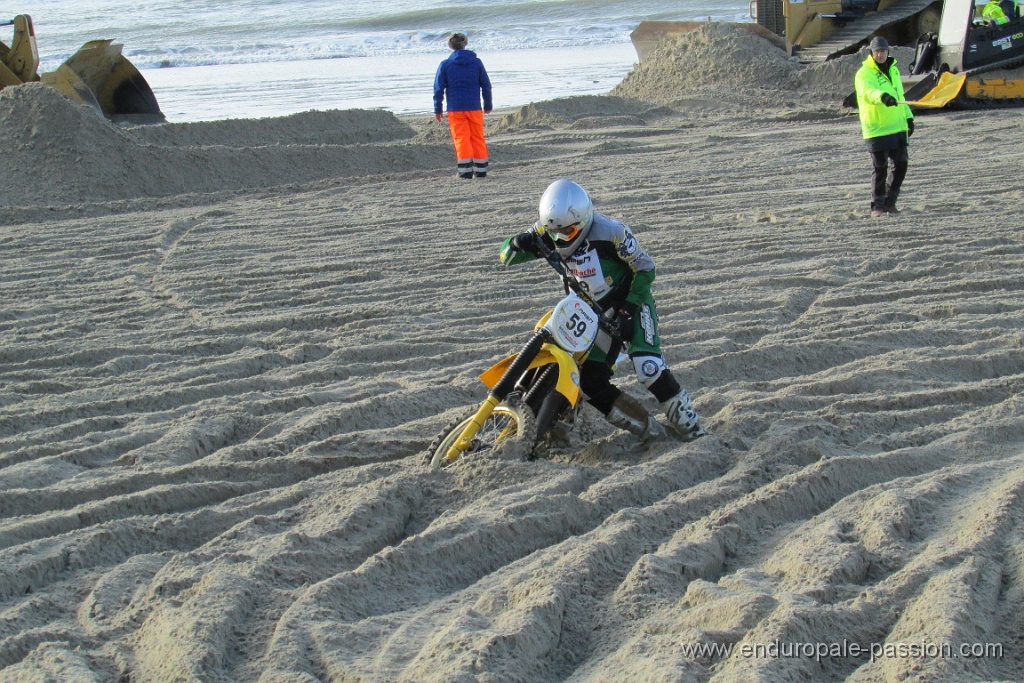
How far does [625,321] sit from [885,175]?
18.8 feet

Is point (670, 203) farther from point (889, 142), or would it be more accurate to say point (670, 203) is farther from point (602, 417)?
point (602, 417)

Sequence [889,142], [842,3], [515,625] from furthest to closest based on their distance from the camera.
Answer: [842,3], [889,142], [515,625]

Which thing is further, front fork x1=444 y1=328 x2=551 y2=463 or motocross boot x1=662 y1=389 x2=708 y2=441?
motocross boot x1=662 y1=389 x2=708 y2=441

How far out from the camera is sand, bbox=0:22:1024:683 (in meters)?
3.57

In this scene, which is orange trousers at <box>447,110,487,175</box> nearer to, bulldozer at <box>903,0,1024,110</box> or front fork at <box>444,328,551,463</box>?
bulldozer at <box>903,0,1024,110</box>

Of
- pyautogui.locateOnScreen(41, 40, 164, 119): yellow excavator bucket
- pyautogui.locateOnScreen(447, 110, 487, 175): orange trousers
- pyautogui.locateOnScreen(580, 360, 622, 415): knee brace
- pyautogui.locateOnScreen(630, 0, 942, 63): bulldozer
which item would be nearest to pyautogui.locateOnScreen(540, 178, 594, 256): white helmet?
pyautogui.locateOnScreen(580, 360, 622, 415): knee brace

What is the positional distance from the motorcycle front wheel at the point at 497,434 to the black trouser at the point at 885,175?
19.7 feet

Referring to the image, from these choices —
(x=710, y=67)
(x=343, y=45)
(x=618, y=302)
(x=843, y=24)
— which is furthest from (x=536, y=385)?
(x=343, y=45)

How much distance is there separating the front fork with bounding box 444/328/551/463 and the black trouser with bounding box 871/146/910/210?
599 cm

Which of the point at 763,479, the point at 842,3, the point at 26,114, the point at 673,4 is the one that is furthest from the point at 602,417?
the point at 673,4

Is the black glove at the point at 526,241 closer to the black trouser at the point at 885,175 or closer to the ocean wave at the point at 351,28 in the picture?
the black trouser at the point at 885,175

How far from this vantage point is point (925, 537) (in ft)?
13.5

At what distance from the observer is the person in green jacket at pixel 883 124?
32.4ft

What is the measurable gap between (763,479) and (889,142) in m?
6.13
